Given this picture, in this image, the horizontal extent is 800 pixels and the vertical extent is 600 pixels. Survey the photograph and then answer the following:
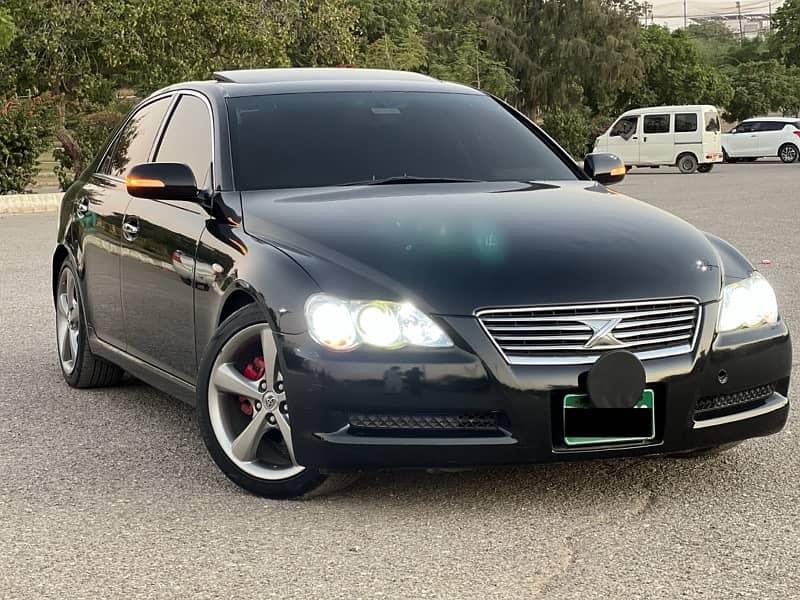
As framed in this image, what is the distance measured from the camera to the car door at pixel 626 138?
39.4m

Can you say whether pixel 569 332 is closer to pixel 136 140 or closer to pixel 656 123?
pixel 136 140

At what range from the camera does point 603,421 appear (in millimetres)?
4551

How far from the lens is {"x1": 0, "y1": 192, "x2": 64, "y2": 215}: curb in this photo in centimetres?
2400

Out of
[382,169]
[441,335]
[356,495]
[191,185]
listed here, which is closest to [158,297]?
[191,185]

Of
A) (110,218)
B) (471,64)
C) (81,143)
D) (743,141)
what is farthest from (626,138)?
(110,218)

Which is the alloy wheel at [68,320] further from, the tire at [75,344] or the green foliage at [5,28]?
the green foliage at [5,28]

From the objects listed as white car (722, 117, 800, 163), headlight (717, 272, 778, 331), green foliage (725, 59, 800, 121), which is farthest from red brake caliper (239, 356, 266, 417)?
green foliage (725, 59, 800, 121)

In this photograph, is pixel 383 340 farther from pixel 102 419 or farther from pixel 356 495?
pixel 102 419

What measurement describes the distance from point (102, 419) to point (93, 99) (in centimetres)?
2667

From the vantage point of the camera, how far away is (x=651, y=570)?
412 cm

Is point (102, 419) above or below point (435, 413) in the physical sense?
below

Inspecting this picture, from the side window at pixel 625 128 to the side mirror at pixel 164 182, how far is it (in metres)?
34.8

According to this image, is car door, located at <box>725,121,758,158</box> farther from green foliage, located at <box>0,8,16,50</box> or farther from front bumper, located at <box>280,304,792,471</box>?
front bumper, located at <box>280,304,792,471</box>

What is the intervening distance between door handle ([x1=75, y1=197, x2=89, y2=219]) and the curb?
680 inches
